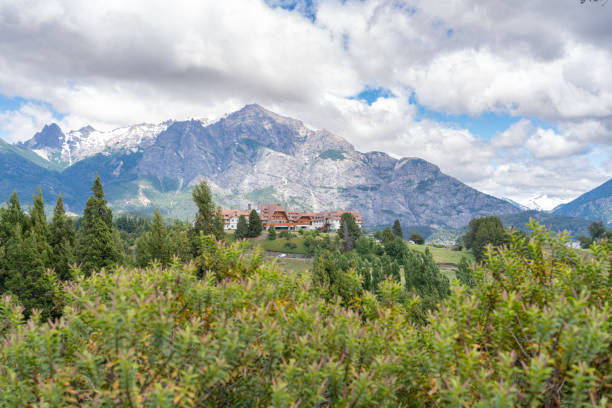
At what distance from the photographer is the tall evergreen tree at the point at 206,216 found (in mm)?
29406

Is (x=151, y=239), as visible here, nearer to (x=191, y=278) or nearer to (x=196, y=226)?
(x=196, y=226)

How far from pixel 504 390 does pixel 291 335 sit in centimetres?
301

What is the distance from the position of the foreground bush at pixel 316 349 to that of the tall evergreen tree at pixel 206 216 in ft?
76.0

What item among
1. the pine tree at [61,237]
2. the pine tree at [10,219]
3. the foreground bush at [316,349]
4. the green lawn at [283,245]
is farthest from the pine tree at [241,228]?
the foreground bush at [316,349]

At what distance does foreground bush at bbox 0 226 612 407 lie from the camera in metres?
3.68

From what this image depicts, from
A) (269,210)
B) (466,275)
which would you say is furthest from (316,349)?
(269,210)

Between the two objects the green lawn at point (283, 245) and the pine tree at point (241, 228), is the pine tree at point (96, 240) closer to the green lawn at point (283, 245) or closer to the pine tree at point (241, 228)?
the green lawn at point (283, 245)

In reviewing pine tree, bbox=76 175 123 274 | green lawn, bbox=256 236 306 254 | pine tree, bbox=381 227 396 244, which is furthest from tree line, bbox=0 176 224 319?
pine tree, bbox=381 227 396 244

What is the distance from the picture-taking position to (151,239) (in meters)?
32.1

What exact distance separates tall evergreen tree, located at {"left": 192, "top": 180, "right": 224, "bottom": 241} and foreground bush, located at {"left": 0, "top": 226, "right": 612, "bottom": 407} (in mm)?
23175

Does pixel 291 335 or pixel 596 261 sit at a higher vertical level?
pixel 596 261

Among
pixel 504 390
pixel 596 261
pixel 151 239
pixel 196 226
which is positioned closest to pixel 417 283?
pixel 196 226

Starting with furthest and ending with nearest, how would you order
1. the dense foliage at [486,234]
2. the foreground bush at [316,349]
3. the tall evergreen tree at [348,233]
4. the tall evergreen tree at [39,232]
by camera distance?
1. the tall evergreen tree at [348,233]
2. the dense foliage at [486,234]
3. the tall evergreen tree at [39,232]
4. the foreground bush at [316,349]

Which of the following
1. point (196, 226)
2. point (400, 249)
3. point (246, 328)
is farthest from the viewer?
point (400, 249)
